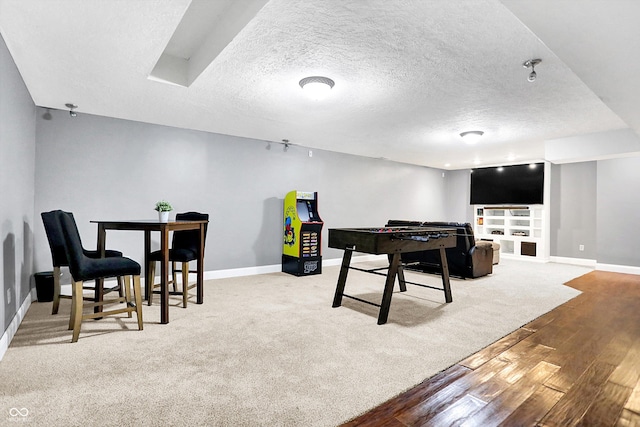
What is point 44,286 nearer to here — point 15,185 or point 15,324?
point 15,324

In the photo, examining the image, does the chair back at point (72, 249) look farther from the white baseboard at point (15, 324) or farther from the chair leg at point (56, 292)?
the chair leg at point (56, 292)

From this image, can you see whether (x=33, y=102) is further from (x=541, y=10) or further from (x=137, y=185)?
(x=541, y=10)

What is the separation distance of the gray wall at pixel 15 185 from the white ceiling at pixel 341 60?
0.85 feet

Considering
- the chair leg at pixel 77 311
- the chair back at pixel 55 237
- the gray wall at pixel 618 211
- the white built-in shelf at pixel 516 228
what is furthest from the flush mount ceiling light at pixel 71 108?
the gray wall at pixel 618 211

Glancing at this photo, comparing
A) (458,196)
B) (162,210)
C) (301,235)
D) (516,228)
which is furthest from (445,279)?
(458,196)

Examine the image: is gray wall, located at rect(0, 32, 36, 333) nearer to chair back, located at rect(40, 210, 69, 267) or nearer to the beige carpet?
chair back, located at rect(40, 210, 69, 267)

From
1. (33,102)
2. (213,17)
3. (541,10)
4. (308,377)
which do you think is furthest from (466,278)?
(33,102)

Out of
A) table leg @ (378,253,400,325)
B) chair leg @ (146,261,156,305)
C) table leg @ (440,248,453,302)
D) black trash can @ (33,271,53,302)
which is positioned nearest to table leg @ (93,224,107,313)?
chair leg @ (146,261,156,305)

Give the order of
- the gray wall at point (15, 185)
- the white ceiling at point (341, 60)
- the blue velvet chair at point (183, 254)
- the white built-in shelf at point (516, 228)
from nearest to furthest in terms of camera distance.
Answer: the white ceiling at point (341, 60) < the gray wall at point (15, 185) < the blue velvet chair at point (183, 254) < the white built-in shelf at point (516, 228)

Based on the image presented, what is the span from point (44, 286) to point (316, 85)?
3.81m

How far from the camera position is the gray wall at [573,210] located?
7.01m

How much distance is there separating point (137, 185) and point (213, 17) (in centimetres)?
291

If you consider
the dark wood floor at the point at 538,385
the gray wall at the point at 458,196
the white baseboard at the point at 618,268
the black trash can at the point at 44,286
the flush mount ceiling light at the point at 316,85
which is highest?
the flush mount ceiling light at the point at 316,85

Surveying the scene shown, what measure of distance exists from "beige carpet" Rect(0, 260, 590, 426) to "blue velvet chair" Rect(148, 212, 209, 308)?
0.29m
